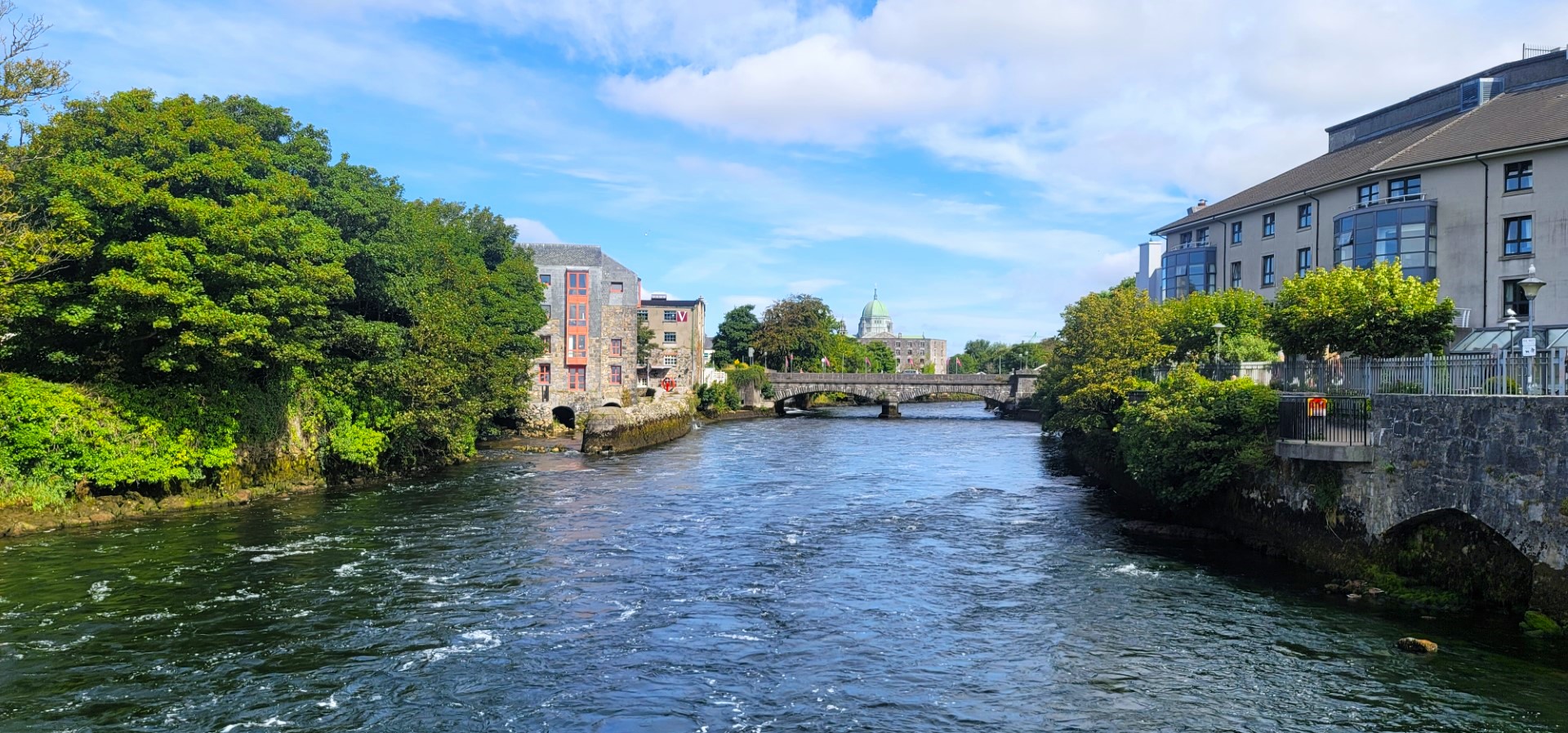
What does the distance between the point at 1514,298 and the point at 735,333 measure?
10469 cm

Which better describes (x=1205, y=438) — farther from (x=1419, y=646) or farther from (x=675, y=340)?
(x=675, y=340)

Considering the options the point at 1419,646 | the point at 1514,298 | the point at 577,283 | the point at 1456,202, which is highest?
the point at 1456,202

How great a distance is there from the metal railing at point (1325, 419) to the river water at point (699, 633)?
3588 millimetres

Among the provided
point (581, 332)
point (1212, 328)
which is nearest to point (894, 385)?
point (581, 332)

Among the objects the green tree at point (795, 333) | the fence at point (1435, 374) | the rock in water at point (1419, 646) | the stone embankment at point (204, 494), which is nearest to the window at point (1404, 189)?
the fence at point (1435, 374)

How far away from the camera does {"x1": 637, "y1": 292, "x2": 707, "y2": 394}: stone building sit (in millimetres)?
100812

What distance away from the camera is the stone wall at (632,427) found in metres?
57.1

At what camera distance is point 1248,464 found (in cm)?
2709

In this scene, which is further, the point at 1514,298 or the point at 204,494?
the point at 1514,298

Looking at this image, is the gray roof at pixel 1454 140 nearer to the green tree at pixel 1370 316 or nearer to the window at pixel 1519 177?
the window at pixel 1519 177

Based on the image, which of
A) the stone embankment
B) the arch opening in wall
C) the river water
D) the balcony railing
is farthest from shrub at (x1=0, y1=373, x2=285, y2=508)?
the balcony railing

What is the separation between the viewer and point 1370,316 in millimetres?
28688

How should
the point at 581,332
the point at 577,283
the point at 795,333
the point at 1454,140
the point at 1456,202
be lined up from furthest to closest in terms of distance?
the point at 795,333, the point at 577,283, the point at 581,332, the point at 1454,140, the point at 1456,202

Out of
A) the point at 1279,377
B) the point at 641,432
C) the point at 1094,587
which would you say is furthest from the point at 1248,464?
the point at 641,432
